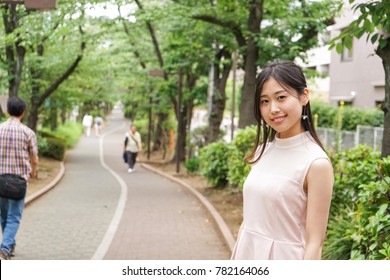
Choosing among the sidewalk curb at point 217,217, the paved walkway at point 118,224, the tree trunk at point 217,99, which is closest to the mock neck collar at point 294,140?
the paved walkway at point 118,224

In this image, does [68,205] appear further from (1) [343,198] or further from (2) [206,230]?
(1) [343,198]

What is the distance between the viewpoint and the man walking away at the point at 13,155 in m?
6.63

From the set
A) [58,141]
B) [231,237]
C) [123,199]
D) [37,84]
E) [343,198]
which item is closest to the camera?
[343,198]

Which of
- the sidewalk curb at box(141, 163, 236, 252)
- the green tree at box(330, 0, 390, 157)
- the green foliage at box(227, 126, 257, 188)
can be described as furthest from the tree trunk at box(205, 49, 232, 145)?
the green tree at box(330, 0, 390, 157)

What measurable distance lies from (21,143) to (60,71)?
1569 cm

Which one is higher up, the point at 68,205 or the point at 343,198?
the point at 343,198

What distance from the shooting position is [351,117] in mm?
23953

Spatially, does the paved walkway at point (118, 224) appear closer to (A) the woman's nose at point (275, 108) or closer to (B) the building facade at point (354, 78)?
(A) the woman's nose at point (275, 108)

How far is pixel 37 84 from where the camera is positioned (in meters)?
21.5

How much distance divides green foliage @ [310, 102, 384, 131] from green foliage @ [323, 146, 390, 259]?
15050mm

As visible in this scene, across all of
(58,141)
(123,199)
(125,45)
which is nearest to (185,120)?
(125,45)

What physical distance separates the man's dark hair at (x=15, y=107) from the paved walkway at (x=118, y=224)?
182 centimetres

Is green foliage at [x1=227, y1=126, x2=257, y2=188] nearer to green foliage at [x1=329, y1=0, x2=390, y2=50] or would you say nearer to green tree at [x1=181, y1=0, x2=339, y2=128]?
green tree at [x1=181, y1=0, x2=339, y2=128]

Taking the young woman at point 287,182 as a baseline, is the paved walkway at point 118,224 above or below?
below
